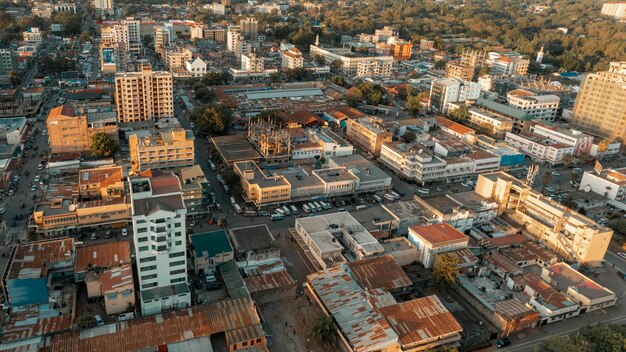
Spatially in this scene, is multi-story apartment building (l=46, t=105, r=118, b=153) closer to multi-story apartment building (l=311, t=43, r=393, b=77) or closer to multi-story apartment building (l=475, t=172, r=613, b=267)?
multi-story apartment building (l=475, t=172, r=613, b=267)

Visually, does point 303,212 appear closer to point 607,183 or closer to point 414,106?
point 607,183

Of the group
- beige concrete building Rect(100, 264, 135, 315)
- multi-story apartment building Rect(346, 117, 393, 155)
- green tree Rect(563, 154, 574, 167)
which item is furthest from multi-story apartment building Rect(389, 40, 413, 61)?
beige concrete building Rect(100, 264, 135, 315)

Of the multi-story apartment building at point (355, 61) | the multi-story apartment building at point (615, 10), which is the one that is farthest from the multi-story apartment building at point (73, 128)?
the multi-story apartment building at point (615, 10)

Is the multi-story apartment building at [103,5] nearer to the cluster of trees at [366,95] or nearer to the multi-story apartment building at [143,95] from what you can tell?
the multi-story apartment building at [143,95]

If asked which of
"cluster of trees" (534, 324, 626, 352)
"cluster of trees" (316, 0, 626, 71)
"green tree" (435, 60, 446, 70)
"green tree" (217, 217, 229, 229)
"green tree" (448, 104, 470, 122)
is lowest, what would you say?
"green tree" (217, 217, 229, 229)

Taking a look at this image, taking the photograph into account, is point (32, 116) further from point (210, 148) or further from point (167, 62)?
point (167, 62)

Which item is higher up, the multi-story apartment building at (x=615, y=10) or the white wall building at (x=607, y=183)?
the multi-story apartment building at (x=615, y=10)
